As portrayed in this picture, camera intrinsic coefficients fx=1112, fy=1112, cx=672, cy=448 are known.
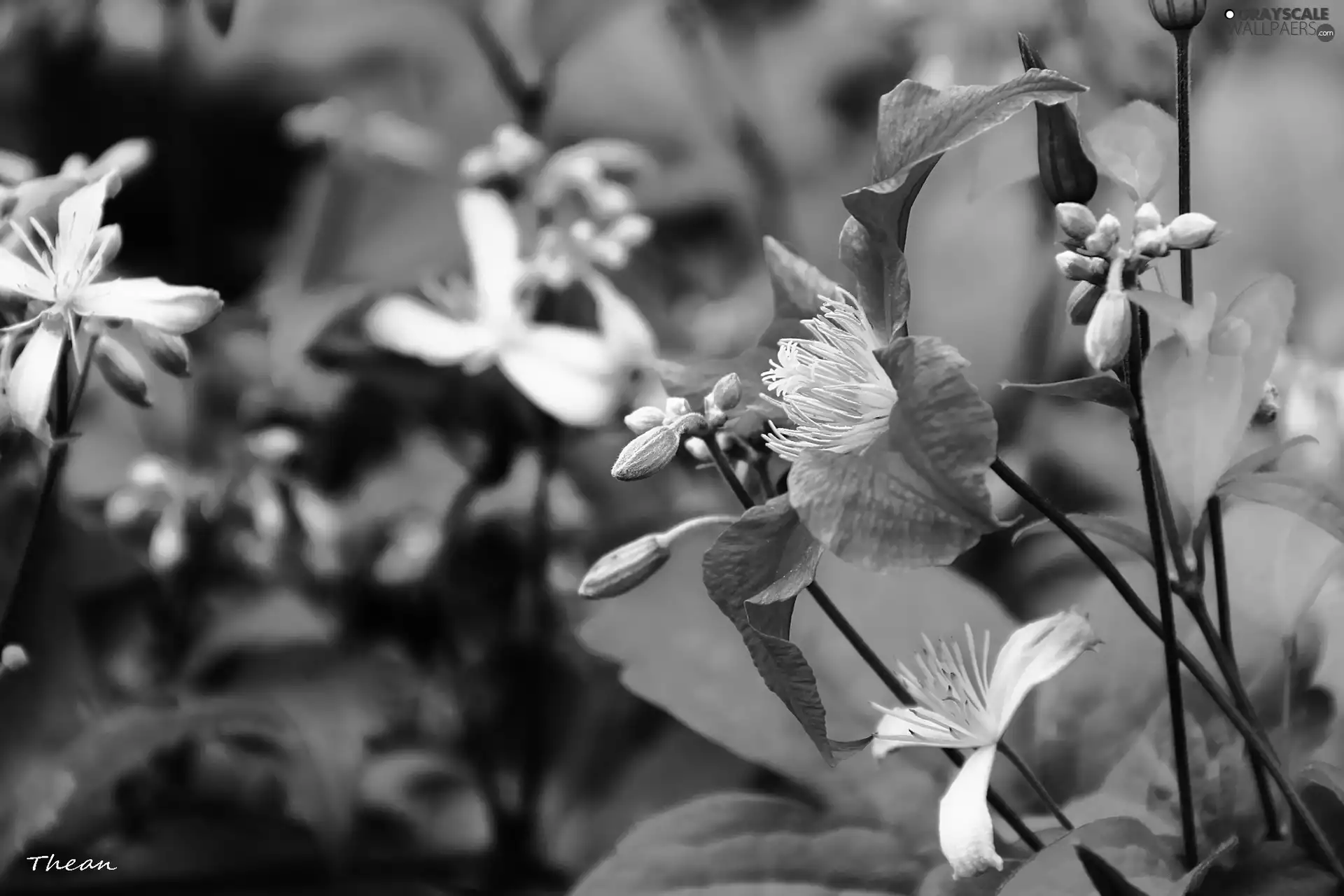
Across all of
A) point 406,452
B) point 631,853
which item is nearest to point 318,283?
point 406,452

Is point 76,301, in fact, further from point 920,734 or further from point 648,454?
point 920,734

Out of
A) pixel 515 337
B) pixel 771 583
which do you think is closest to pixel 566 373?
pixel 515 337

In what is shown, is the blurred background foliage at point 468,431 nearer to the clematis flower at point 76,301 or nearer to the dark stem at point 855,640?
the dark stem at point 855,640

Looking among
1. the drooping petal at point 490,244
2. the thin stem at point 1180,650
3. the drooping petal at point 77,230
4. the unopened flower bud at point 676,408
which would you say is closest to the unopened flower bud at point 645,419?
the unopened flower bud at point 676,408

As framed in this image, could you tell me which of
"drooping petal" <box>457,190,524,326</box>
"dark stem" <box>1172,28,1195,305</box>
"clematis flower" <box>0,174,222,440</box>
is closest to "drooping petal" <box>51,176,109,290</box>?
"clematis flower" <box>0,174,222,440</box>

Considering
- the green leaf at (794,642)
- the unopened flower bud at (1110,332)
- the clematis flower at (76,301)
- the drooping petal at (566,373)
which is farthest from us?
the drooping petal at (566,373)

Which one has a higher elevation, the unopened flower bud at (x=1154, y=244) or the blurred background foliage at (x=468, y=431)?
the unopened flower bud at (x=1154, y=244)

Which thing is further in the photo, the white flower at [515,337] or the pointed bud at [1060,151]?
the white flower at [515,337]
